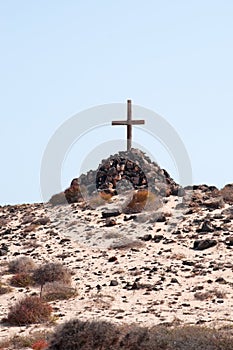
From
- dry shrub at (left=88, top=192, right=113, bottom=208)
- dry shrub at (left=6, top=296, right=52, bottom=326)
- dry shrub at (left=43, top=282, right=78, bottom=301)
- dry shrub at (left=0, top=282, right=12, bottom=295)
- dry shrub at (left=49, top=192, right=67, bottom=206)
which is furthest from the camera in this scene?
dry shrub at (left=49, top=192, right=67, bottom=206)

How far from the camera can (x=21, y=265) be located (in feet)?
107

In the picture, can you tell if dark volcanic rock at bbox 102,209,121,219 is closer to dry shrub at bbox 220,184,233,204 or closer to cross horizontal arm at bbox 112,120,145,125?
cross horizontal arm at bbox 112,120,145,125

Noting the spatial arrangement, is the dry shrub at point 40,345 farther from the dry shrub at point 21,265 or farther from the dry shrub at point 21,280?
the dry shrub at point 21,265

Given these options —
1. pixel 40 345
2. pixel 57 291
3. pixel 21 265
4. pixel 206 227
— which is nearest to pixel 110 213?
pixel 206 227

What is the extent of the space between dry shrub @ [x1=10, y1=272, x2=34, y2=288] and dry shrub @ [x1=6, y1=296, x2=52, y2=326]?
232 inches

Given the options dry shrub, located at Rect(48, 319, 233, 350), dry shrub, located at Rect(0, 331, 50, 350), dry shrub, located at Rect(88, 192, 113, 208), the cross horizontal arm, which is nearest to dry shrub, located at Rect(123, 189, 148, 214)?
dry shrub, located at Rect(88, 192, 113, 208)

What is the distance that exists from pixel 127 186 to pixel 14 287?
19.7 m

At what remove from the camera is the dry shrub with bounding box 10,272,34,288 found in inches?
1172

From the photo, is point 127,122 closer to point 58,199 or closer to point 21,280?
point 58,199

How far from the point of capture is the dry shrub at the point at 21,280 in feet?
97.7

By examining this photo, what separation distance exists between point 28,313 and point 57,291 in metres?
4.34

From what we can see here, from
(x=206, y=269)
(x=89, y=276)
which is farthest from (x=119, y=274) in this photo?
(x=206, y=269)

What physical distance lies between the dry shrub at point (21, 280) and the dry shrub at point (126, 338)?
11431mm

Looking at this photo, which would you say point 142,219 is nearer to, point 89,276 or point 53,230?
point 53,230
